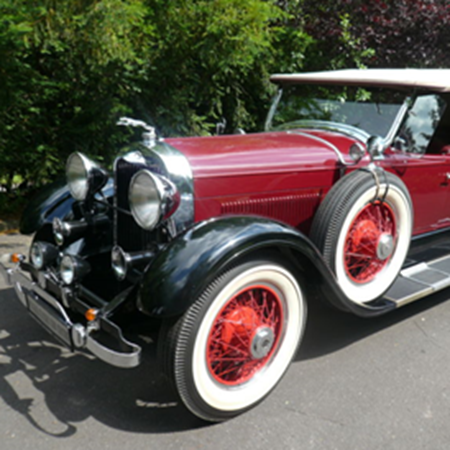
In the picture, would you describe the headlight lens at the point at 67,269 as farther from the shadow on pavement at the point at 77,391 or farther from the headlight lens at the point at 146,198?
the shadow on pavement at the point at 77,391

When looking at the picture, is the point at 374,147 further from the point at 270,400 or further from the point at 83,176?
the point at 83,176

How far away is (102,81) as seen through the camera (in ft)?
17.3

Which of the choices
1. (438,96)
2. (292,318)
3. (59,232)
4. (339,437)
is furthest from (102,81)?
(339,437)

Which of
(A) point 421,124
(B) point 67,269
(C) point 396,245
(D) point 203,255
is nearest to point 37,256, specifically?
(B) point 67,269

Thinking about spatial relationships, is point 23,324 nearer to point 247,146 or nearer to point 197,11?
point 247,146

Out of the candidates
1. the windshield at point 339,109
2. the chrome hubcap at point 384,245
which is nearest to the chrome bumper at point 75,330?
the chrome hubcap at point 384,245

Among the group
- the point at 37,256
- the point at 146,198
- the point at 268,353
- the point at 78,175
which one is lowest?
the point at 268,353

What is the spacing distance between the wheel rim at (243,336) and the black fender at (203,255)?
25 centimetres

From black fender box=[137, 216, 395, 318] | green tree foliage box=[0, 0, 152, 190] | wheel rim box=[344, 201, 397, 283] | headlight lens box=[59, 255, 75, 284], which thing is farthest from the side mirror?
green tree foliage box=[0, 0, 152, 190]

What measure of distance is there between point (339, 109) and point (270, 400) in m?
2.15

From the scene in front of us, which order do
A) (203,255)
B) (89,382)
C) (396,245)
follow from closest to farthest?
(203,255) < (89,382) < (396,245)

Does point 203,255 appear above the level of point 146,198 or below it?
below

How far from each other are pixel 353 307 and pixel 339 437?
0.75m

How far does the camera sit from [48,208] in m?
3.23
